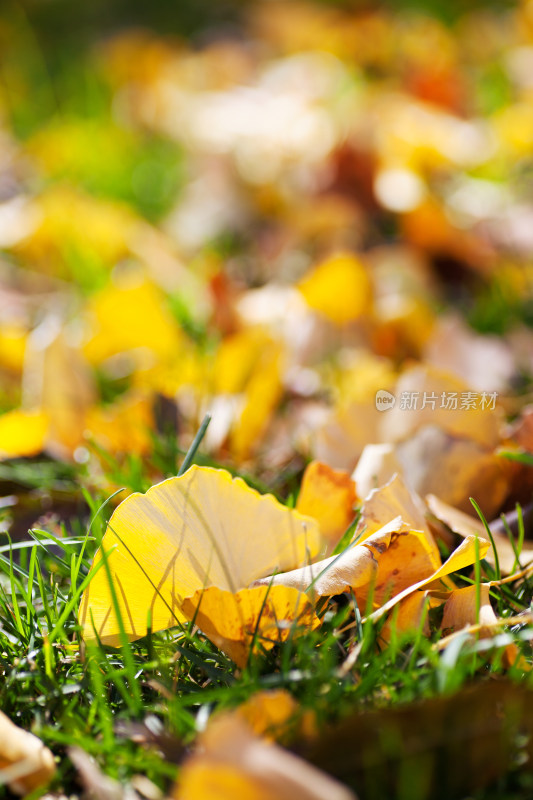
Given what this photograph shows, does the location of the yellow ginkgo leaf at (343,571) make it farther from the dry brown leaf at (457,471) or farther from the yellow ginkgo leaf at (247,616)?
the dry brown leaf at (457,471)

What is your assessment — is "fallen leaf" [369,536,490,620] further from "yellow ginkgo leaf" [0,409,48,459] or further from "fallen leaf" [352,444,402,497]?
"yellow ginkgo leaf" [0,409,48,459]

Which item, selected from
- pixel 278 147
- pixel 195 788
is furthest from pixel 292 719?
pixel 278 147

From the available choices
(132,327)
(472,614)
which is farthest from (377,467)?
(132,327)

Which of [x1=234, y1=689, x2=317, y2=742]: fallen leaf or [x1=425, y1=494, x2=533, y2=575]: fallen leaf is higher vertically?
[x1=234, y1=689, x2=317, y2=742]: fallen leaf

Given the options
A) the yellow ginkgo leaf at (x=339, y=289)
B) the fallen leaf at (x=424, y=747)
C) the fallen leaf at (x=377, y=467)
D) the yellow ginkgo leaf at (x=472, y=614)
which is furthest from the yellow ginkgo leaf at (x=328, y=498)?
the yellow ginkgo leaf at (x=339, y=289)

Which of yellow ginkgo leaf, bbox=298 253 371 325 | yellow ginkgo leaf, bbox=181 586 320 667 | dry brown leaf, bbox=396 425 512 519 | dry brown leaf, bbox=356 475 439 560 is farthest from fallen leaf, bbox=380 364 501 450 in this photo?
yellow ginkgo leaf, bbox=298 253 371 325
